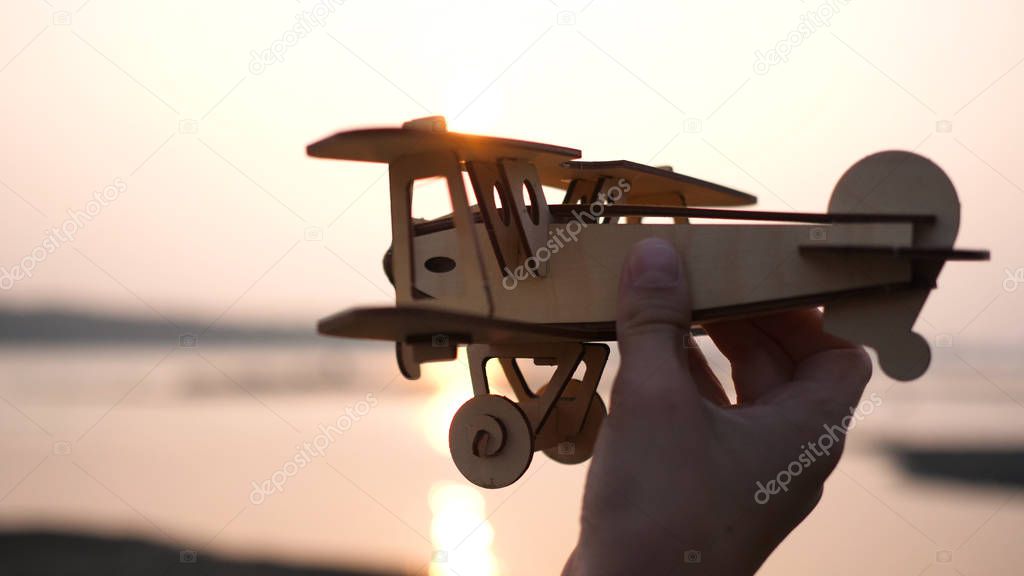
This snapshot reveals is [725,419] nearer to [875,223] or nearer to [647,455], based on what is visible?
[647,455]

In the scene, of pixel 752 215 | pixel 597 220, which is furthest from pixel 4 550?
pixel 752 215

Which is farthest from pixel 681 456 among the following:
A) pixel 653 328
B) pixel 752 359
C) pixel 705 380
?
pixel 705 380

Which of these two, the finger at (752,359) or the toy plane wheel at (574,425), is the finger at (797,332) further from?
the toy plane wheel at (574,425)


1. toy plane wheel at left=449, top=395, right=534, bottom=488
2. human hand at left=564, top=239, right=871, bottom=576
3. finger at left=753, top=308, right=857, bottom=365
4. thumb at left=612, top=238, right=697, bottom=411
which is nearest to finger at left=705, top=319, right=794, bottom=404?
finger at left=753, top=308, right=857, bottom=365

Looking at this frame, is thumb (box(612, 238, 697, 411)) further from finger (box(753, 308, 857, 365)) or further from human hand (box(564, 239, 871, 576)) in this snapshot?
finger (box(753, 308, 857, 365))
